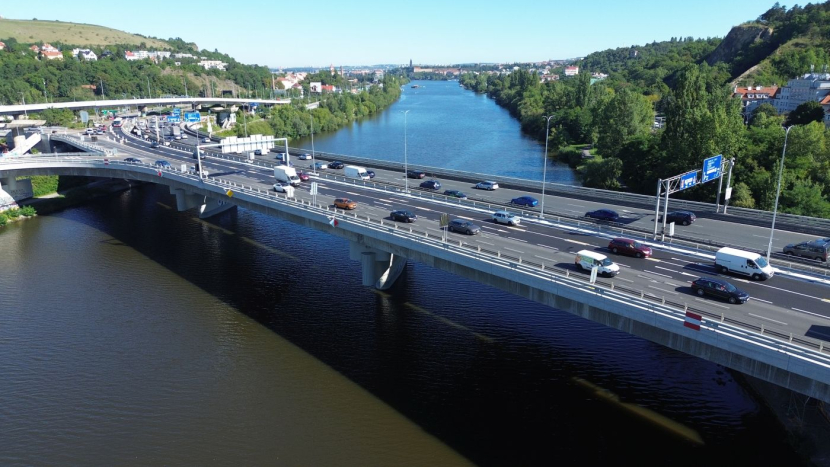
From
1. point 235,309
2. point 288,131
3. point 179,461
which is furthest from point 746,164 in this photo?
point 288,131

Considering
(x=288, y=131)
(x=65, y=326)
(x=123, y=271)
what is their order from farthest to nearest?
(x=288, y=131)
(x=123, y=271)
(x=65, y=326)

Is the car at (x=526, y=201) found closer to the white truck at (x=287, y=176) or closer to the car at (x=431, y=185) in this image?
the car at (x=431, y=185)

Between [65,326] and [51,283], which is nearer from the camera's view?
[65,326]

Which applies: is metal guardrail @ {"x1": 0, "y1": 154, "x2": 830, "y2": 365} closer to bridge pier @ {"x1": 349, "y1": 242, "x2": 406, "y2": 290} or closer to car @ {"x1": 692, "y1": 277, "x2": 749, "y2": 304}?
car @ {"x1": 692, "y1": 277, "x2": 749, "y2": 304}

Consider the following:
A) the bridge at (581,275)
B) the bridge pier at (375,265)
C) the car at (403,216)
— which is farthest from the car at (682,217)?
the bridge pier at (375,265)

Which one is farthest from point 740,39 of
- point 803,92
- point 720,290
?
point 720,290

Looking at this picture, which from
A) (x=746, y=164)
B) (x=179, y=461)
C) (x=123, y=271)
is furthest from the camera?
(x=746, y=164)

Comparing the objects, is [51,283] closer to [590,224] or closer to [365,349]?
[365,349]

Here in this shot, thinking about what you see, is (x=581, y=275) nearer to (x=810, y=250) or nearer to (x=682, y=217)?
(x=810, y=250)
